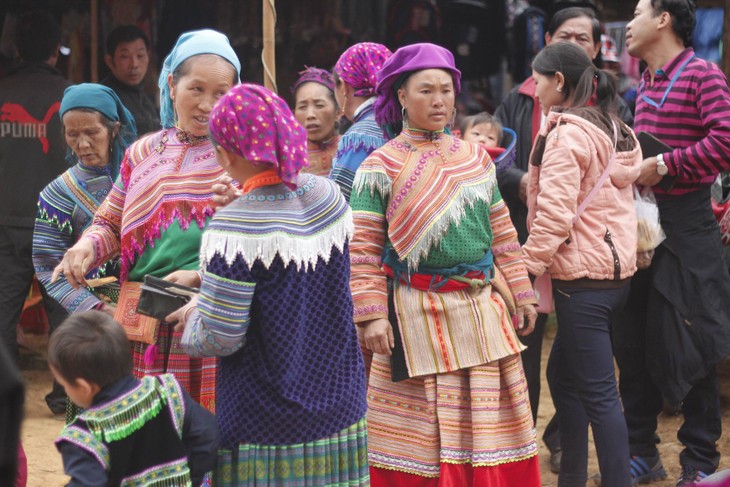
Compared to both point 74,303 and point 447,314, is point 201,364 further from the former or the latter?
point 447,314

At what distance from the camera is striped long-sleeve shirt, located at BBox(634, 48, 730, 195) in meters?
4.57

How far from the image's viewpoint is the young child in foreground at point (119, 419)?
2668 millimetres

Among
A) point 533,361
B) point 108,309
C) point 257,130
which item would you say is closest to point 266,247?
point 257,130

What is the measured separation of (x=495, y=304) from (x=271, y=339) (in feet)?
4.33

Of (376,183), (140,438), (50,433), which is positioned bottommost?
(50,433)

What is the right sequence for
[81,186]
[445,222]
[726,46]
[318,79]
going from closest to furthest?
[445,222]
[81,186]
[318,79]
[726,46]

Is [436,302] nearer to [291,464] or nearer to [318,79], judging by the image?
[291,464]

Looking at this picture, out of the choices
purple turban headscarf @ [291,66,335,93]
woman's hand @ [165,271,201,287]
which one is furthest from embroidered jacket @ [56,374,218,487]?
purple turban headscarf @ [291,66,335,93]

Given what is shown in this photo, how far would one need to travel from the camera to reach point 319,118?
17.7 feet

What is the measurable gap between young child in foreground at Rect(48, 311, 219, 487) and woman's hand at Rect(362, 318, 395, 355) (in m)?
1.08

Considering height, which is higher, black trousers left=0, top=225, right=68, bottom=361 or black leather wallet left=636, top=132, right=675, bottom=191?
black leather wallet left=636, top=132, right=675, bottom=191

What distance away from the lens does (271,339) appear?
2.87 metres

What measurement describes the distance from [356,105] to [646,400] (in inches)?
83.0

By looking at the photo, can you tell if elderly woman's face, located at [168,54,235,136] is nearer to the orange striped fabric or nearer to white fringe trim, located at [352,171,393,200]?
white fringe trim, located at [352,171,393,200]
